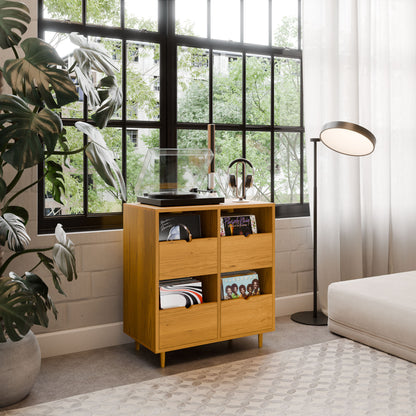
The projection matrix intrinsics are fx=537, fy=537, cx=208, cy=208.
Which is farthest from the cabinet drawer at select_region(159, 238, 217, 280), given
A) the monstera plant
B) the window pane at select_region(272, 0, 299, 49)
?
the window pane at select_region(272, 0, 299, 49)

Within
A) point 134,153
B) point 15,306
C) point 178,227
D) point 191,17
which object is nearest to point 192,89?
point 191,17

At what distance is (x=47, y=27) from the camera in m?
2.87

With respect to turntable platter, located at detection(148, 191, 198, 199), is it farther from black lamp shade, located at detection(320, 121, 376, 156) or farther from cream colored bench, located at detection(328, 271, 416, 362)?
cream colored bench, located at detection(328, 271, 416, 362)

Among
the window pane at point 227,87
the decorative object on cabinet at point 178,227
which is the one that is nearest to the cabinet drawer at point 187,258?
the decorative object on cabinet at point 178,227

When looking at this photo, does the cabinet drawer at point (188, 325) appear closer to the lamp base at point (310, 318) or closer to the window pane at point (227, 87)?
the lamp base at point (310, 318)

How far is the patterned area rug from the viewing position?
219 cm

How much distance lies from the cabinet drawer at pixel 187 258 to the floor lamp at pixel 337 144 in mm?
928

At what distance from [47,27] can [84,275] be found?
135 centimetres

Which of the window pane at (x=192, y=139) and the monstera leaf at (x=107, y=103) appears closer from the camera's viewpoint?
the monstera leaf at (x=107, y=103)

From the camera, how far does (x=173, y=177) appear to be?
9.27 feet

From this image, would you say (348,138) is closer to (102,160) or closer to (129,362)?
(102,160)

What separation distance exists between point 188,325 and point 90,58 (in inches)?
53.8

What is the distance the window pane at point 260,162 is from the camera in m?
3.56

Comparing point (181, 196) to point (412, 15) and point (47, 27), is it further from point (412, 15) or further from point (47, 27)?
point (412, 15)
